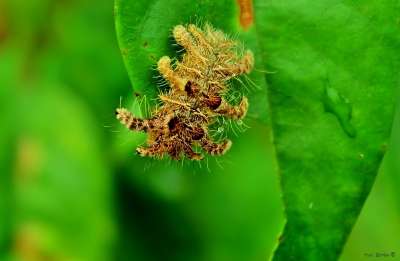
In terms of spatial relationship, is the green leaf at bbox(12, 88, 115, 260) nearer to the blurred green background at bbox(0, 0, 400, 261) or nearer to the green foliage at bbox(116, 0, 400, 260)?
the blurred green background at bbox(0, 0, 400, 261)

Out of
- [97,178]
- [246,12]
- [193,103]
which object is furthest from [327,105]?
[97,178]

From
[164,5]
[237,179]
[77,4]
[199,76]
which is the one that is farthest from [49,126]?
[164,5]

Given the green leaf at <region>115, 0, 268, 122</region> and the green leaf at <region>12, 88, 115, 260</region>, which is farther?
the green leaf at <region>12, 88, 115, 260</region>

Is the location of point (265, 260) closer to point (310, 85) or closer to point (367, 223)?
point (367, 223)

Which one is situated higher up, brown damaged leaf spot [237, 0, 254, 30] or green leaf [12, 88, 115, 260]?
brown damaged leaf spot [237, 0, 254, 30]

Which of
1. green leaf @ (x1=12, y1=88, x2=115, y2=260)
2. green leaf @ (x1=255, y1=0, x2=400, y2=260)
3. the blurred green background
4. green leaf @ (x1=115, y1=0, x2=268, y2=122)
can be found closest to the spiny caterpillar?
green leaf @ (x1=115, y1=0, x2=268, y2=122)

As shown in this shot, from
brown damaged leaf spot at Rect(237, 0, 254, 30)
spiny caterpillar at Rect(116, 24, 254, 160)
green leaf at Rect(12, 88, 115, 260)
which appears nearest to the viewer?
brown damaged leaf spot at Rect(237, 0, 254, 30)

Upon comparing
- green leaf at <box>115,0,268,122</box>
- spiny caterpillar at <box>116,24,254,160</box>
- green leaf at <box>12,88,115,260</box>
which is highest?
green leaf at <box>115,0,268,122</box>
